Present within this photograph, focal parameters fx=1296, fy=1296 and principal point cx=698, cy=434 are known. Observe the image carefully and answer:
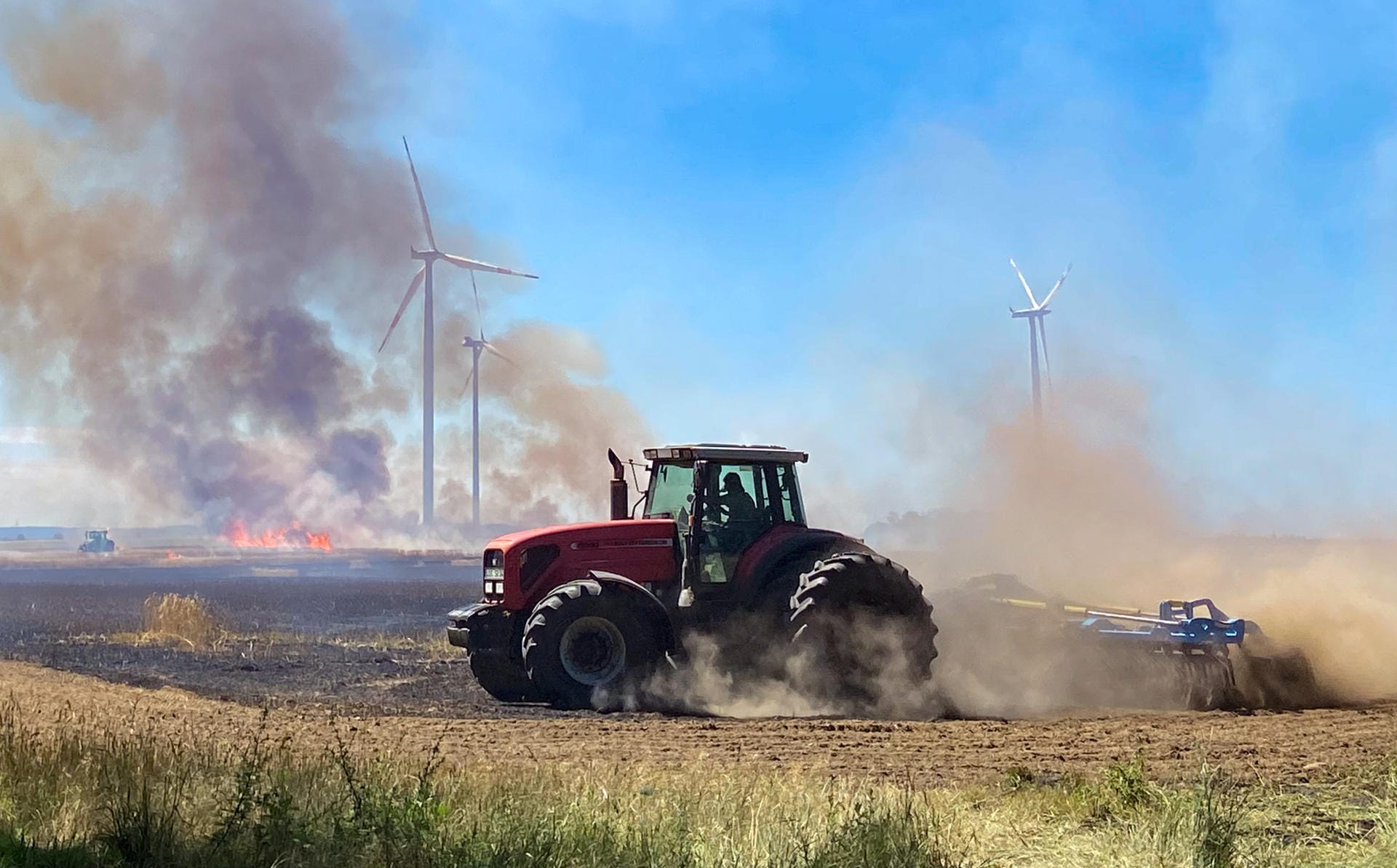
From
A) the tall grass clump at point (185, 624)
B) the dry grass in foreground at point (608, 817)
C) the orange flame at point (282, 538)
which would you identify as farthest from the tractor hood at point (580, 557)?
the orange flame at point (282, 538)

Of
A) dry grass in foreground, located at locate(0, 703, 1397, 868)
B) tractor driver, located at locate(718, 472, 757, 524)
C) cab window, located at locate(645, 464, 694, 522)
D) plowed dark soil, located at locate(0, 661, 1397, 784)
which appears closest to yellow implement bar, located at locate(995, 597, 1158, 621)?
plowed dark soil, located at locate(0, 661, 1397, 784)

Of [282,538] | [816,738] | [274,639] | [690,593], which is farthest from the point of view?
[282,538]

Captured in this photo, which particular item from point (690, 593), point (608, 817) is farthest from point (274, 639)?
point (608, 817)

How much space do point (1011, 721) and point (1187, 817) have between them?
735 cm

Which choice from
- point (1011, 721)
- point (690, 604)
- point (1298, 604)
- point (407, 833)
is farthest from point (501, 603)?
point (1298, 604)

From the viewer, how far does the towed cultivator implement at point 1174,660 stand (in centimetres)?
1608

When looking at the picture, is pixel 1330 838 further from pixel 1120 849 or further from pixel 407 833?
pixel 407 833

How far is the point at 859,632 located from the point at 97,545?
367 ft

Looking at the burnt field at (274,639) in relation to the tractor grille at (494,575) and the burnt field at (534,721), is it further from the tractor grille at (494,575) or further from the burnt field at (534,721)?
the tractor grille at (494,575)

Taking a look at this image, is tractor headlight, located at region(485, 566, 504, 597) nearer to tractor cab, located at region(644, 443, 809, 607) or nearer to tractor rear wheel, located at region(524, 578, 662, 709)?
tractor rear wheel, located at region(524, 578, 662, 709)

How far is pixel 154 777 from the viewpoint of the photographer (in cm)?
862

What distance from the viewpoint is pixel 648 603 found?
Answer: 15602 millimetres

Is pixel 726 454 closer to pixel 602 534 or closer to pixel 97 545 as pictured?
pixel 602 534

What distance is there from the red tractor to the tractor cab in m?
0.02
